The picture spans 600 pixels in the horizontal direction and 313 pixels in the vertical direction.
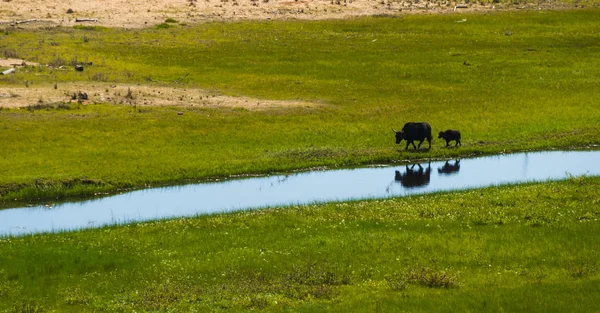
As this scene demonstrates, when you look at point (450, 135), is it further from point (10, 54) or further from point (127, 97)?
point (10, 54)

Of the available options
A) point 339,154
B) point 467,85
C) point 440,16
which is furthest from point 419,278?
point 440,16

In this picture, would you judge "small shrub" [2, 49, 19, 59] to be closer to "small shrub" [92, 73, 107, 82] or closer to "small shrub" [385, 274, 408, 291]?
"small shrub" [92, 73, 107, 82]

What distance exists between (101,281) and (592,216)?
15102 mm

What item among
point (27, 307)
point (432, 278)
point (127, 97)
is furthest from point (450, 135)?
point (27, 307)

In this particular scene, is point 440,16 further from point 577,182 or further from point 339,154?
point 577,182

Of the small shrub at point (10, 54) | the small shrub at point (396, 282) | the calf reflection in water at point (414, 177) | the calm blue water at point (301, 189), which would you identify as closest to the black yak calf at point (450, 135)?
the calm blue water at point (301, 189)

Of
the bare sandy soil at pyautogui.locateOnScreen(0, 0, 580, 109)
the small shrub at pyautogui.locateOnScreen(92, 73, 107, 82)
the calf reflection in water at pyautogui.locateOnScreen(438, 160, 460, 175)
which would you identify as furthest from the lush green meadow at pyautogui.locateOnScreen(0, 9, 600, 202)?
the bare sandy soil at pyautogui.locateOnScreen(0, 0, 580, 109)

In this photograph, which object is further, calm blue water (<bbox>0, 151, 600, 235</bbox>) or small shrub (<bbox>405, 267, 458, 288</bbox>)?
calm blue water (<bbox>0, 151, 600, 235</bbox>)

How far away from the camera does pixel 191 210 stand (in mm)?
34906

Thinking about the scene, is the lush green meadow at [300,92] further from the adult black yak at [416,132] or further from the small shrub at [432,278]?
the small shrub at [432,278]

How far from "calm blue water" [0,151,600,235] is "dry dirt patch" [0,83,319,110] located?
42.2 feet

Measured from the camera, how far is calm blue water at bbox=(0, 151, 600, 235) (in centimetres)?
3412

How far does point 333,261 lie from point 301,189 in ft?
41.9

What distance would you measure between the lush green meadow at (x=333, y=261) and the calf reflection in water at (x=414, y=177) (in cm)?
597
